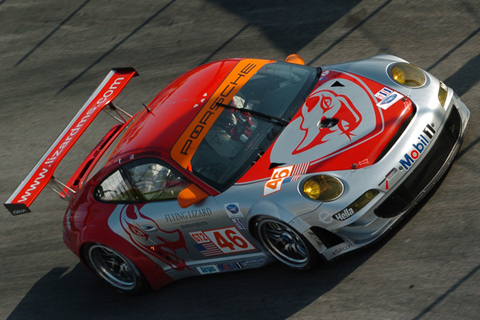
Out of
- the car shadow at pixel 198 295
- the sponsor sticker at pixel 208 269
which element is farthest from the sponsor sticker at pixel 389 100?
the sponsor sticker at pixel 208 269

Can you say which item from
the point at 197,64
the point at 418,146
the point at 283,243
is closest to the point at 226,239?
the point at 283,243

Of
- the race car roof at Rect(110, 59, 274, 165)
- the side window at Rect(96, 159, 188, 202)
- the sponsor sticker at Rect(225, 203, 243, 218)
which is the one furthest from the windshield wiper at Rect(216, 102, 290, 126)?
the sponsor sticker at Rect(225, 203, 243, 218)

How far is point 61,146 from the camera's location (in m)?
6.67

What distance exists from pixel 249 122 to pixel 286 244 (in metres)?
1.13

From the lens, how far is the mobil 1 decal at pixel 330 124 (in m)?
5.60

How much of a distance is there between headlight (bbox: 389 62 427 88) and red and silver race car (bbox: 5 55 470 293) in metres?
0.02

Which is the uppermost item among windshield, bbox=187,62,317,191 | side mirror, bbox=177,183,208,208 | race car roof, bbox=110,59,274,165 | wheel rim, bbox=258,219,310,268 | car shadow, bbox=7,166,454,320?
race car roof, bbox=110,59,274,165

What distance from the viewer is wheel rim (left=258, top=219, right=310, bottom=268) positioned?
18.2 feet

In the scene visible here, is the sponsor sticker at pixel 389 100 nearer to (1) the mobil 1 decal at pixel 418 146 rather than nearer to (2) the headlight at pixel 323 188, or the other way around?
(1) the mobil 1 decal at pixel 418 146

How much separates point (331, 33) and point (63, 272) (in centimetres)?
467

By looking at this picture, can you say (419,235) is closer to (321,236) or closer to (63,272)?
(321,236)

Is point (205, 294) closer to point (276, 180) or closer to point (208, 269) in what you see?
point (208, 269)

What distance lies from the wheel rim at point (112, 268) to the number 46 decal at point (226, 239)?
1.03 m

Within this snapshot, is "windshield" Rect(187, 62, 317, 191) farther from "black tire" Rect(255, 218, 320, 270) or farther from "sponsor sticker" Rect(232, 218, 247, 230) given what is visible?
"black tire" Rect(255, 218, 320, 270)
